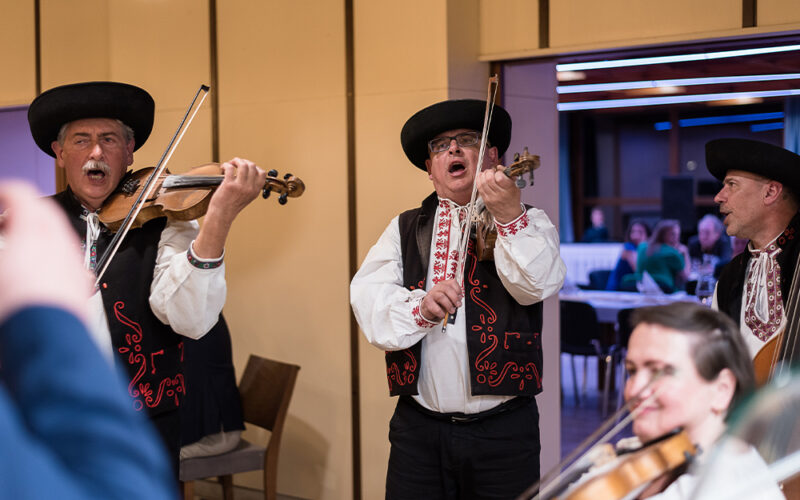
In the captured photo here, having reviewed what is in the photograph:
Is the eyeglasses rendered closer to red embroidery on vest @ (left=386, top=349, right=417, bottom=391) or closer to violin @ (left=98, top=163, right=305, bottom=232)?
violin @ (left=98, top=163, right=305, bottom=232)

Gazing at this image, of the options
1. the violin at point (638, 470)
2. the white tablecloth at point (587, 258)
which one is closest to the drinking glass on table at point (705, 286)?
the white tablecloth at point (587, 258)

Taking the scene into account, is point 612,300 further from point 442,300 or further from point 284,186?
point 284,186

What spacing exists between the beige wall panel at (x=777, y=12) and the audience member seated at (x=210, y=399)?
7.75ft

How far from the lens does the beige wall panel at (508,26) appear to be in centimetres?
339

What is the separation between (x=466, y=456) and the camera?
7.90ft

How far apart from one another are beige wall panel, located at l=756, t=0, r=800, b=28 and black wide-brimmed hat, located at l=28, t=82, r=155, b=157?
2.16 m

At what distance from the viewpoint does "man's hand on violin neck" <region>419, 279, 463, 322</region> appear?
2270 millimetres

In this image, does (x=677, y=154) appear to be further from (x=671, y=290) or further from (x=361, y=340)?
(x=361, y=340)

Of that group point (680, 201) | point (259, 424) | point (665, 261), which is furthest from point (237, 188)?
point (680, 201)

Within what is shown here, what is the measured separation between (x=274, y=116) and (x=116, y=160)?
144 centimetres

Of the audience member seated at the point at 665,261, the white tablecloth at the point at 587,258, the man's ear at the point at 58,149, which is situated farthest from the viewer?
the white tablecloth at the point at 587,258

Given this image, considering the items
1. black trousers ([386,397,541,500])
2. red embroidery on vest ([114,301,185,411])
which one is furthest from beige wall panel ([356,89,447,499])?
red embroidery on vest ([114,301,185,411])

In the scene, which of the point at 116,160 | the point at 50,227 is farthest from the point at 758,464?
the point at 116,160

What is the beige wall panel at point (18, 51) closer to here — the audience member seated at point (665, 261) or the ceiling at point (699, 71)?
the ceiling at point (699, 71)
